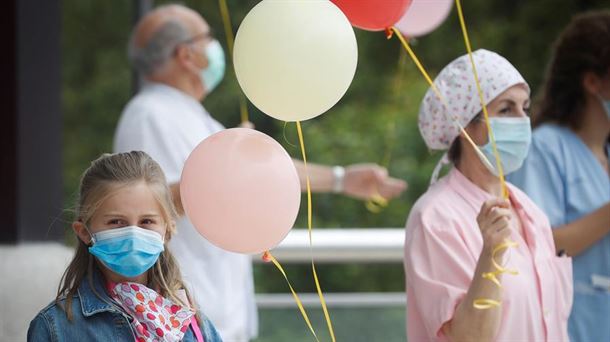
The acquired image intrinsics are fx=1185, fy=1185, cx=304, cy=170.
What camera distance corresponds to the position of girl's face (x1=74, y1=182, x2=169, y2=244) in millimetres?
2797

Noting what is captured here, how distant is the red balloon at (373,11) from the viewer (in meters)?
3.09

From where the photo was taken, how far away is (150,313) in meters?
2.76

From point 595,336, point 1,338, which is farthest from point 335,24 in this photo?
point 1,338

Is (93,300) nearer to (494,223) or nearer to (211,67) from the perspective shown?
(494,223)

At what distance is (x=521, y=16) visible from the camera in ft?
40.3

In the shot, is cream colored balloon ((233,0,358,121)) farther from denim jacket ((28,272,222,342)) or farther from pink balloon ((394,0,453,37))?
pink balloon ((394,0,453,37))

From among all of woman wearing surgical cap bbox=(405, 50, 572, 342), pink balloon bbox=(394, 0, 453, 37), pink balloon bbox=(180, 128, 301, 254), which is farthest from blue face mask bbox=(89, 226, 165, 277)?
pink balloon bbox=(394, 0, 453, 37)

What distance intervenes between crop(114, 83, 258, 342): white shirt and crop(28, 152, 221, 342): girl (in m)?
1.11

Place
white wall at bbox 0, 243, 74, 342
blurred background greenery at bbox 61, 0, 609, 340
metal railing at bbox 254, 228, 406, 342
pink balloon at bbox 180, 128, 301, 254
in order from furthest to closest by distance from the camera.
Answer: blurred background greenery at bbox 61, 0, 609, 340, metal railing at bbox 254, 228, 406, 342, white wall at bbox 0, 243, 74, 342, pink balloon at bbox 180, 128, 301, 254

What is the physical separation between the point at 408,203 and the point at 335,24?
8336 millimetres

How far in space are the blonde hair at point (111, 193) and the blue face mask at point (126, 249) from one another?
0.26 ft

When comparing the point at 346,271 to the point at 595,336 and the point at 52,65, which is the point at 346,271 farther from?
the point at 595,336

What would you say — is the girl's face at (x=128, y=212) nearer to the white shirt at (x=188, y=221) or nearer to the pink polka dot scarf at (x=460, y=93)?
the pink polka dot scarf at (x=460, y=93)

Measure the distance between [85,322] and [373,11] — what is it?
3.58 ft
